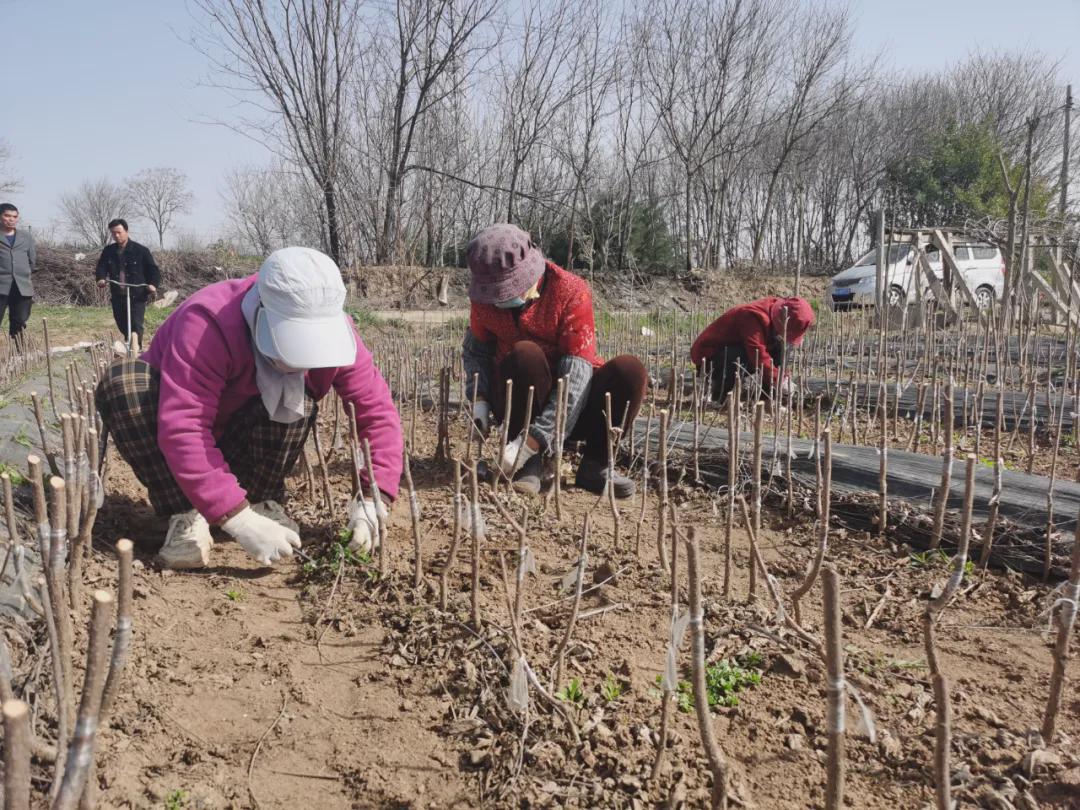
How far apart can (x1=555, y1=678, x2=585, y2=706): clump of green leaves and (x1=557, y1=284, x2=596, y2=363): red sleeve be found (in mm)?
1428

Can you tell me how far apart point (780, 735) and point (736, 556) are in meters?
0.87

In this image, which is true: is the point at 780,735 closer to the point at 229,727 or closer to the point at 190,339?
the point at 229,727

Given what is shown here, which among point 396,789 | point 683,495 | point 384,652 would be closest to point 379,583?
point 384,652

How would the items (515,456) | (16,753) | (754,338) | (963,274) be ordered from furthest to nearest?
1. (963,274)
2. (754,338)
3. (515,456)
4. (16,753)

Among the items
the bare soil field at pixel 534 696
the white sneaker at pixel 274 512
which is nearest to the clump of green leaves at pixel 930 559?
the bare soil field at pixel 534 696

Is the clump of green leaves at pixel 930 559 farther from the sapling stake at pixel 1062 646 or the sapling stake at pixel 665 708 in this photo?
the sapling stake at pixel 665 708

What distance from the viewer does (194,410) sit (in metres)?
1.82

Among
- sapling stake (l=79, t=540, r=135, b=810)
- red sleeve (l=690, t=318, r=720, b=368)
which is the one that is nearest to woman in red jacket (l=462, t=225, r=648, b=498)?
red sleeve (l=690, t=318, r=720, b=368)

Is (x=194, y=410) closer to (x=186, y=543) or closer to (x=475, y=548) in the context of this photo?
(x=186, y=543)

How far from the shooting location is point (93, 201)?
135ft

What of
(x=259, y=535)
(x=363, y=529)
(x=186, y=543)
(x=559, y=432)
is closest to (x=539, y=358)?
(x=559, y=432)

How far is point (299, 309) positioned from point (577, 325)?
45.8 inches

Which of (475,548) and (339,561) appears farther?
(339,561)

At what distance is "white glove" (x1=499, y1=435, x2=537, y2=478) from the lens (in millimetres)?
2559
